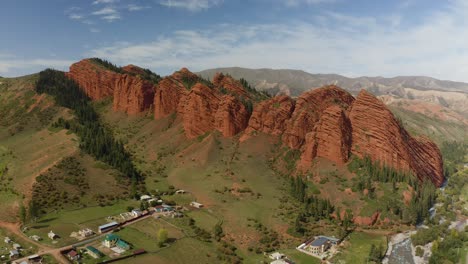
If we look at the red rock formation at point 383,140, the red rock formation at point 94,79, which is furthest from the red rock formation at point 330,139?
the red rock formation at point 94,79

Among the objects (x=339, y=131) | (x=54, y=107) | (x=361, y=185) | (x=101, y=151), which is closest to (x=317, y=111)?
(x=339, y=131)

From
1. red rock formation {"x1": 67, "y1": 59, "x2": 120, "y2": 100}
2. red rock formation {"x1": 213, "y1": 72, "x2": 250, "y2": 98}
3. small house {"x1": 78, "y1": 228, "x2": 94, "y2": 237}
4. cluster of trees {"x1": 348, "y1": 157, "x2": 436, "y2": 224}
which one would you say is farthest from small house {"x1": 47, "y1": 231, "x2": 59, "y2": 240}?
red rock formation {"x1": 67, "y1": 59, "x2": 120, "y2": 100}

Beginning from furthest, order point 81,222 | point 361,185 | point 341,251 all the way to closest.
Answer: point 361,185, point 81,222, point 341,251

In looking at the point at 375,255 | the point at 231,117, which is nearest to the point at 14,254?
the point at 375,255

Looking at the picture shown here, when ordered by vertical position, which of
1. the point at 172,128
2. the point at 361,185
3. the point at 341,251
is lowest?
the point at 341,251

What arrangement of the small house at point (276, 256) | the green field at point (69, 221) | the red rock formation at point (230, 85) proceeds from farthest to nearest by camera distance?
1. the red rock formation at point (230, 85)
2. the green field at point (69, 221)
3. the small house at point (276, 256)

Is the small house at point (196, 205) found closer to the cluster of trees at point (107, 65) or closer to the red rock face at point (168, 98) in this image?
the red rock face at point (168, 98)

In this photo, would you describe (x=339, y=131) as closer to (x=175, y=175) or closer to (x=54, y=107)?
(x=175, y=175)

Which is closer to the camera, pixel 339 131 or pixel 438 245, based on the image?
pixel 438 245
